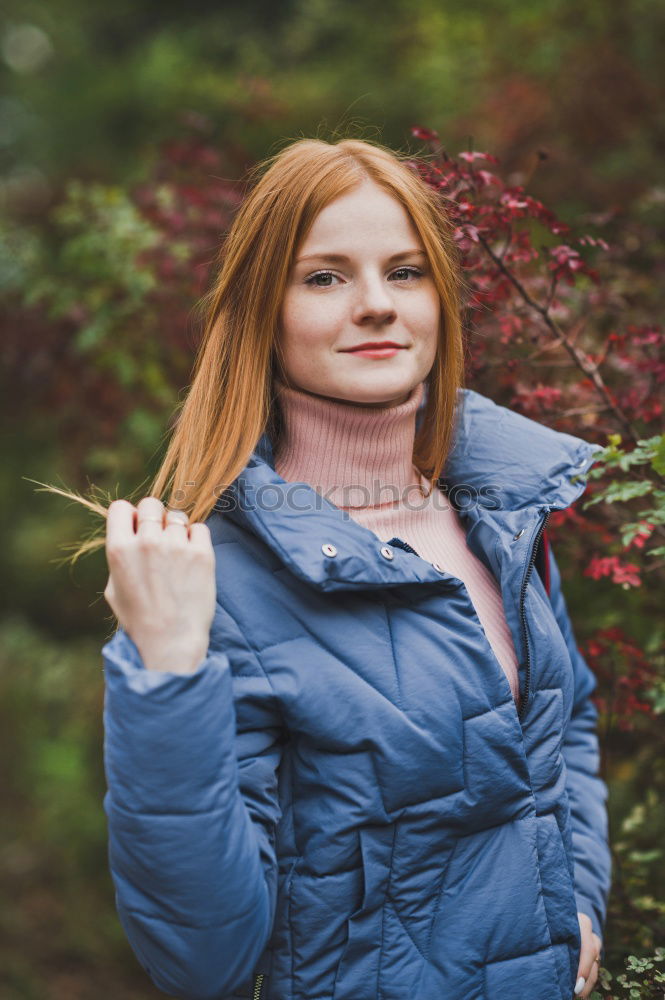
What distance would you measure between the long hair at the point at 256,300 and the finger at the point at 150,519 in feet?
0.50

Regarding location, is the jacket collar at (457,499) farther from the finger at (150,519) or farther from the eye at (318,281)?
the eye at (318,281)

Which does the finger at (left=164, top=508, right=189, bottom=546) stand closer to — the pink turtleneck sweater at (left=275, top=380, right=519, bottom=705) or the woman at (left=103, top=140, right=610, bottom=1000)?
the woman at (left=103, top=140, right=610, bottom=1000)

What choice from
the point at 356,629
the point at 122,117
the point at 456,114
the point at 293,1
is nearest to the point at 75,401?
the point at 356,629

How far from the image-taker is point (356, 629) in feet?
5.04

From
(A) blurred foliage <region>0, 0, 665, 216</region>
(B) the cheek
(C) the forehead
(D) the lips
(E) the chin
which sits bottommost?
(E) the chin

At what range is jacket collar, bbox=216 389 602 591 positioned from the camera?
151cm

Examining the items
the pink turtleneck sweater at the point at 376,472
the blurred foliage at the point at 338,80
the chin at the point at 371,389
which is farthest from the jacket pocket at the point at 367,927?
the blurred foliage at the point at 338,80

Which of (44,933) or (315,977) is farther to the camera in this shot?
(44,933)

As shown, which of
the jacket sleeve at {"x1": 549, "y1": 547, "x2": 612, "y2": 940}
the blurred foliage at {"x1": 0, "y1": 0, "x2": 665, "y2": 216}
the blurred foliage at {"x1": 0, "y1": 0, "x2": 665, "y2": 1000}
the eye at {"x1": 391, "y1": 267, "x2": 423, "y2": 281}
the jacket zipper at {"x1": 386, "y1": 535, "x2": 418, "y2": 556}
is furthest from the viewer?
the blurred foliage at {"x1": 0, "y1": 0, "x2": 665, "y2": 216}

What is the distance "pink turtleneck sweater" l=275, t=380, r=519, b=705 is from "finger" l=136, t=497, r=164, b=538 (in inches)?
16.2

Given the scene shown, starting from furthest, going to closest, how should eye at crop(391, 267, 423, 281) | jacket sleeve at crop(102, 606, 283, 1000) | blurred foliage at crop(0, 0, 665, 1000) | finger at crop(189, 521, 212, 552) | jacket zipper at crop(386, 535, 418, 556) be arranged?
blurred foliage at crop(0, 0, 665, 1000), eye at crop(391, 267, 423, 281), jacket zipper at crop(386, 535, 418, 556), finger at crop(189, 521, 212, 552), jacket sleeve at crop(102, 606, 283, 1000)

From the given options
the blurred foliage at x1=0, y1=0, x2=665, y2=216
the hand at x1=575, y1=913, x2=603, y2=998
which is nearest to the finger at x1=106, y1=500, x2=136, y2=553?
the hand at x1=575, y1=913, x2=603, y2=998

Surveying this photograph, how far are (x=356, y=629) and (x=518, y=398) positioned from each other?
43.2 inches

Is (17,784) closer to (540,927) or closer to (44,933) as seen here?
(44,933)
